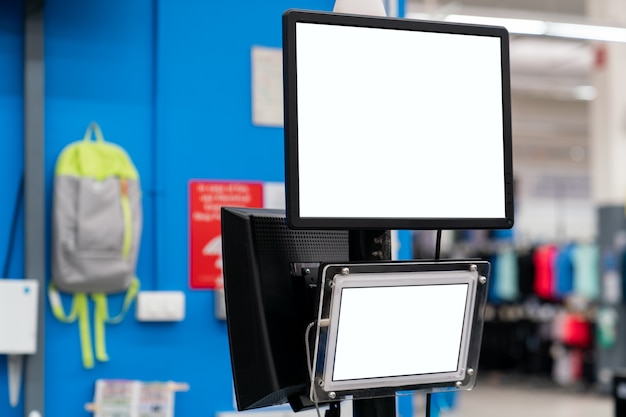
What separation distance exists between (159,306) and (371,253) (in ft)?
6.37

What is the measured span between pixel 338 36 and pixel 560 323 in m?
9.82

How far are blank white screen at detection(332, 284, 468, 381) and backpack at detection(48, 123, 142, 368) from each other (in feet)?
6.32

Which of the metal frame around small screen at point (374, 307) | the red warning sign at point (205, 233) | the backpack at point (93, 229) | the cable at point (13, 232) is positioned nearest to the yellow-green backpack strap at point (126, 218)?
Answer: the backpack at point (93, 229)

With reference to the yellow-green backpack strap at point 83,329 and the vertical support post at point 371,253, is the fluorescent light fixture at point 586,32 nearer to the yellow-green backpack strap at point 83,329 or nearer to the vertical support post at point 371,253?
the yellow-green backpack strap at point 83,329

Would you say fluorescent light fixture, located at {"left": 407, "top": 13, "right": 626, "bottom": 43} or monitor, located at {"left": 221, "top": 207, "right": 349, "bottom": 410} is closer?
monitor, located at {"left": 221, "top": 207, "right": 349, "bottom": 410}

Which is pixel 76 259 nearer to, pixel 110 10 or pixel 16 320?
pixel 16 320

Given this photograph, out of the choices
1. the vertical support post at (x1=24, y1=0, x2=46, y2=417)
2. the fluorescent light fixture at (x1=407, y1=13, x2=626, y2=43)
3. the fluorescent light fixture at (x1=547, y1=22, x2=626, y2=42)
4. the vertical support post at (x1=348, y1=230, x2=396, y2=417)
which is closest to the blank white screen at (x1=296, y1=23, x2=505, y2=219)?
the vertical support post at (x1=348, y1=230, x2=396, y2=417)

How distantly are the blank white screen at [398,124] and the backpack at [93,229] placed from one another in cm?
195

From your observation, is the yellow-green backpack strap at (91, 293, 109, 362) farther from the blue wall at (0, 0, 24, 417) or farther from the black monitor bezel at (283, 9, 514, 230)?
the black monitor bezel at (283, 9, 514, 230)

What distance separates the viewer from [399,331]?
1.53 m

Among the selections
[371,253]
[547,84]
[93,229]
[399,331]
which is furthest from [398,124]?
[547,84]

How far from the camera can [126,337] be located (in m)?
3.39

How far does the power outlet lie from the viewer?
3391 millimetres

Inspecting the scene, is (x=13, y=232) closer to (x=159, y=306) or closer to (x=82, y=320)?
(x=82, y=320)
